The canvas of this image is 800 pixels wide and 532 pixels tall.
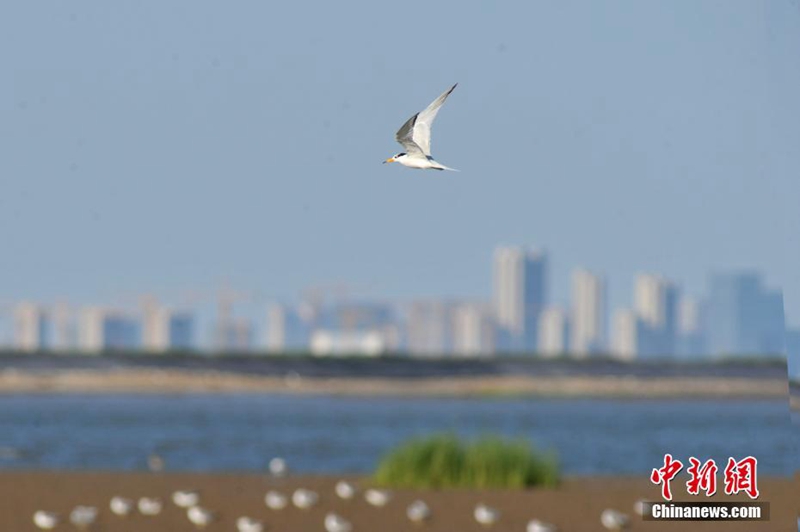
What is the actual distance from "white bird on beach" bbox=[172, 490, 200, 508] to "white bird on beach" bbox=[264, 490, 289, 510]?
58 cm

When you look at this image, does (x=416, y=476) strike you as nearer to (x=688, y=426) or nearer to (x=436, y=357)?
(x=688, y=426)

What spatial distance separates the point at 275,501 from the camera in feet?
53.7

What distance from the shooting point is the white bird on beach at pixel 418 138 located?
A: 13.6 metres

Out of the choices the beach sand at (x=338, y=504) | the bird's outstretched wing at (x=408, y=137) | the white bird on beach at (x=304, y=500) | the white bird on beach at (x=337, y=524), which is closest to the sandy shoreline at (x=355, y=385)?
the beach sand at (x=338, y=504)

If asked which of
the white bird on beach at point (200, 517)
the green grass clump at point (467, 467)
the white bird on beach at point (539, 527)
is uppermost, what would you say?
the green grass clump at point (467, 467)

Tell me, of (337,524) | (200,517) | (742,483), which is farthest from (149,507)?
(742,483)

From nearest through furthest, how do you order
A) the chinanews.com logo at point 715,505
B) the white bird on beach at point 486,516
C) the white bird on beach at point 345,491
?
the white bird on beach at point 486,516 < the chinanews.com logo at point 715,505 < the white bird on beach at point 345,491

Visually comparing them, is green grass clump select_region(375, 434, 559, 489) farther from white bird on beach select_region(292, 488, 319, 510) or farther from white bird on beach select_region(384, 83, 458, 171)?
white bird on beach select_region(384, 83, 458, 171)

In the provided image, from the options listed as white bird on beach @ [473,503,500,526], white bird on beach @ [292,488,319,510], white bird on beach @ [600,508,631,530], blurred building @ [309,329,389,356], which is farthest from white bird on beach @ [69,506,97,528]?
blurred building @ [309,329,389,356]

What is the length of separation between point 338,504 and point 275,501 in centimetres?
55

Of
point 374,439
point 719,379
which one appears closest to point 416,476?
point 374,439

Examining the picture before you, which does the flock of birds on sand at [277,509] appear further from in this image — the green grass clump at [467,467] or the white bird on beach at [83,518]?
the green grass clump at [467,467]

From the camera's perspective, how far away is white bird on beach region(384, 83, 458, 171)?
44.5ft

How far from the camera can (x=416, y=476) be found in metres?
18.2
